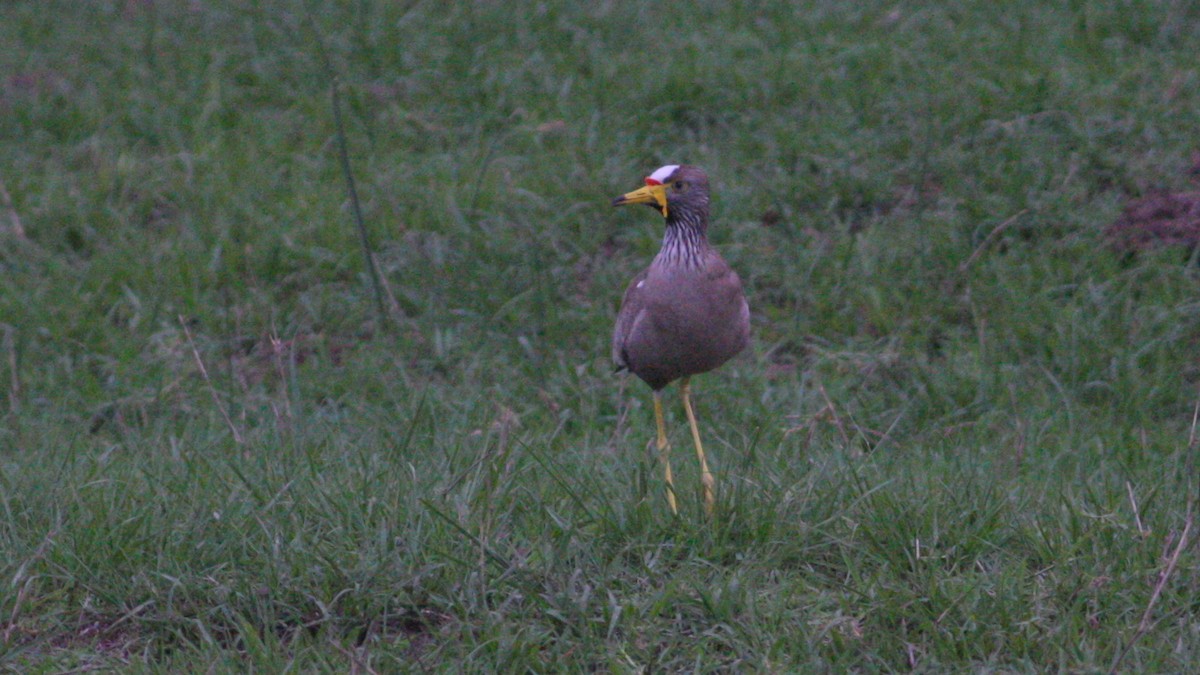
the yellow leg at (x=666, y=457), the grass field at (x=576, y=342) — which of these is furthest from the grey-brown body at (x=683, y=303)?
the grass field at (x=576, y=342)

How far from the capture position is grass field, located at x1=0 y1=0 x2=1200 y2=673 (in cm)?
377

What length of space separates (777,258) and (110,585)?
12.4 ft

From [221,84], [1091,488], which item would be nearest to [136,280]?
[221,84]

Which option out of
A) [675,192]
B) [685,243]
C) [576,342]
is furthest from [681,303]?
[576,342]

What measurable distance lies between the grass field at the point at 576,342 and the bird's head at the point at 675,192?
2.84ft

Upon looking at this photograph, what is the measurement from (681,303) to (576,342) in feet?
6.23

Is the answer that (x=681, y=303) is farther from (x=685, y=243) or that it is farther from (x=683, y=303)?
(x=685, y=243)

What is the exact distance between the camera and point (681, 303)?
4.53 meters

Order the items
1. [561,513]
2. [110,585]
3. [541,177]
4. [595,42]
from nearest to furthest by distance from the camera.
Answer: [110,585]
[561,513]
[541,177]
[595,42]

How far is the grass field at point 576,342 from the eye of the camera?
3771mm

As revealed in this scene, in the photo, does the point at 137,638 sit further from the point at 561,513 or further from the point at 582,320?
the point at 582,320

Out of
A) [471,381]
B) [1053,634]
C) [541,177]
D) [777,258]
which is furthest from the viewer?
[541,177]

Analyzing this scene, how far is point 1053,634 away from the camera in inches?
141

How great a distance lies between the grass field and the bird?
1.15ft
